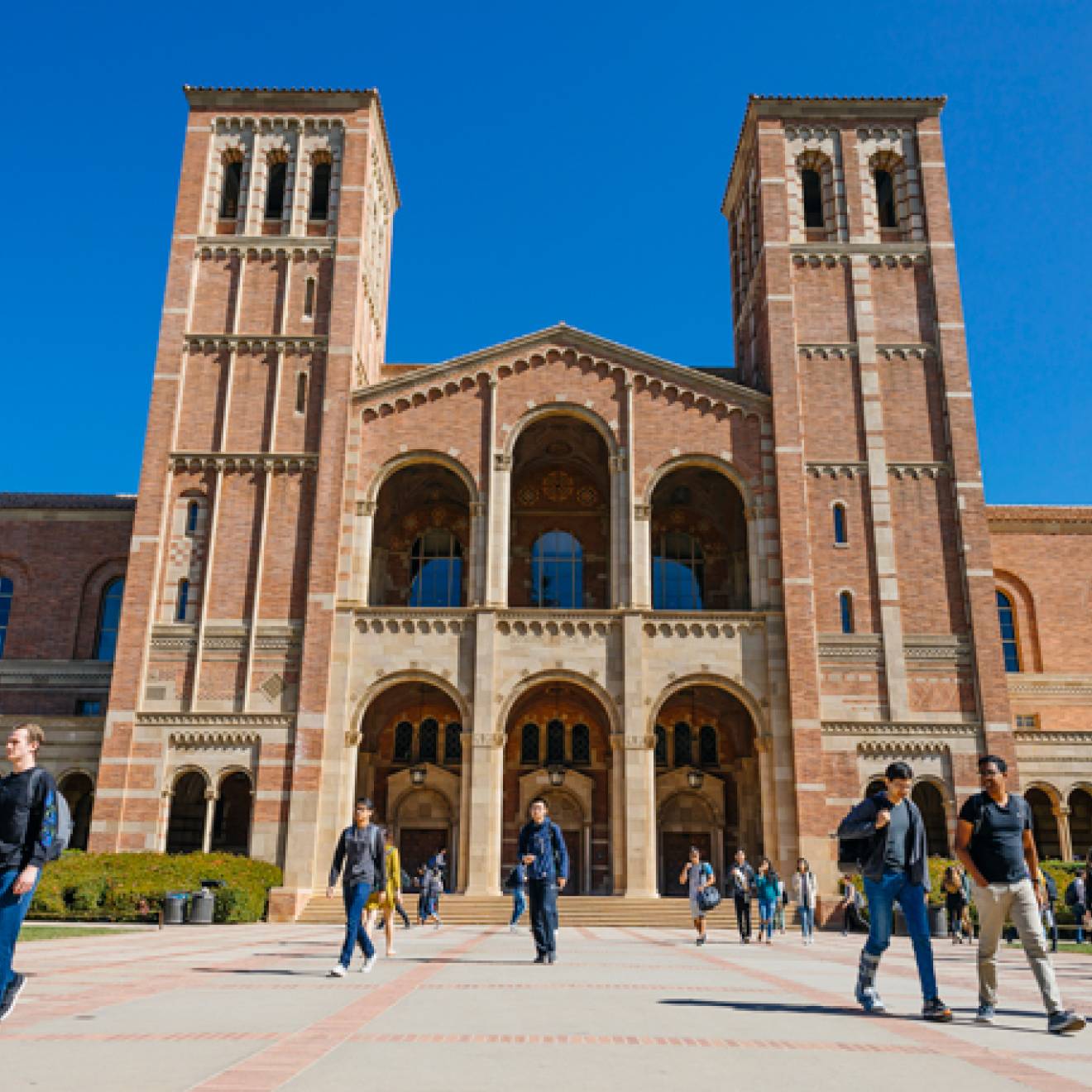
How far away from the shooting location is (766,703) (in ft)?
96.9

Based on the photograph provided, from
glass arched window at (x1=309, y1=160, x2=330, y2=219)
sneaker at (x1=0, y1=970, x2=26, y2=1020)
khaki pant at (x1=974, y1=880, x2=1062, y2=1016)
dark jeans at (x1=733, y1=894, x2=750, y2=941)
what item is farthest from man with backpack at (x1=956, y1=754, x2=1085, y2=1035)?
glass arched window at (x1=309, y1=160, x2=330, y2=219)

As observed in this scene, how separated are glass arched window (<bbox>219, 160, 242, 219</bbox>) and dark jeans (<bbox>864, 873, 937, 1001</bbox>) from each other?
32.9m

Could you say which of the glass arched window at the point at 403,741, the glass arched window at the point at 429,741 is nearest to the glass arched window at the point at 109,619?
the glass arched window at the point at 403,741

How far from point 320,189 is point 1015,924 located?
3382cm

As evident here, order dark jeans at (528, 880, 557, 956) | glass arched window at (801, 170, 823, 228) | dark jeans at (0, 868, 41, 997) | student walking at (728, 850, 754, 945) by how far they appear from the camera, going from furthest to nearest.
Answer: glass arched window at (801, 170, 823, 228) < student walking at (728, 850, 754, 945) < dark jeans at (528, 880, 557, 956) < dark jeans at (0, 868, 41, 997)

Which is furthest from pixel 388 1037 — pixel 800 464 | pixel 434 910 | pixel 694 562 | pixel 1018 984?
pixel 694 562

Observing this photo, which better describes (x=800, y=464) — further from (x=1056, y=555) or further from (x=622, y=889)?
(x=622, y=889)

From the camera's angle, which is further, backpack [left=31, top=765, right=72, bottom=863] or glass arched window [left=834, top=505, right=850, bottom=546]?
glass arched window [left=834, top=505, right=850, bottom=546]

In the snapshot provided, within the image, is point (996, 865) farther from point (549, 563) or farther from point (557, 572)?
point (549, 563)

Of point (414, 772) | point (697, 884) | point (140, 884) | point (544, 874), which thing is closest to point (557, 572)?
point (414, 772)

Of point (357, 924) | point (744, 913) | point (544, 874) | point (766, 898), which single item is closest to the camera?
point (357, 924)

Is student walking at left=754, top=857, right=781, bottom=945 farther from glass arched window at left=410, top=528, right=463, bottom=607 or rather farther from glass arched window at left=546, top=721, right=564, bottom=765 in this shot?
glass arched window at left=410, top=528, right=463, bottom=607

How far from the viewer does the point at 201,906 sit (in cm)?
2308

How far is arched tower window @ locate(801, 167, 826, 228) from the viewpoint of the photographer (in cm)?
3616
